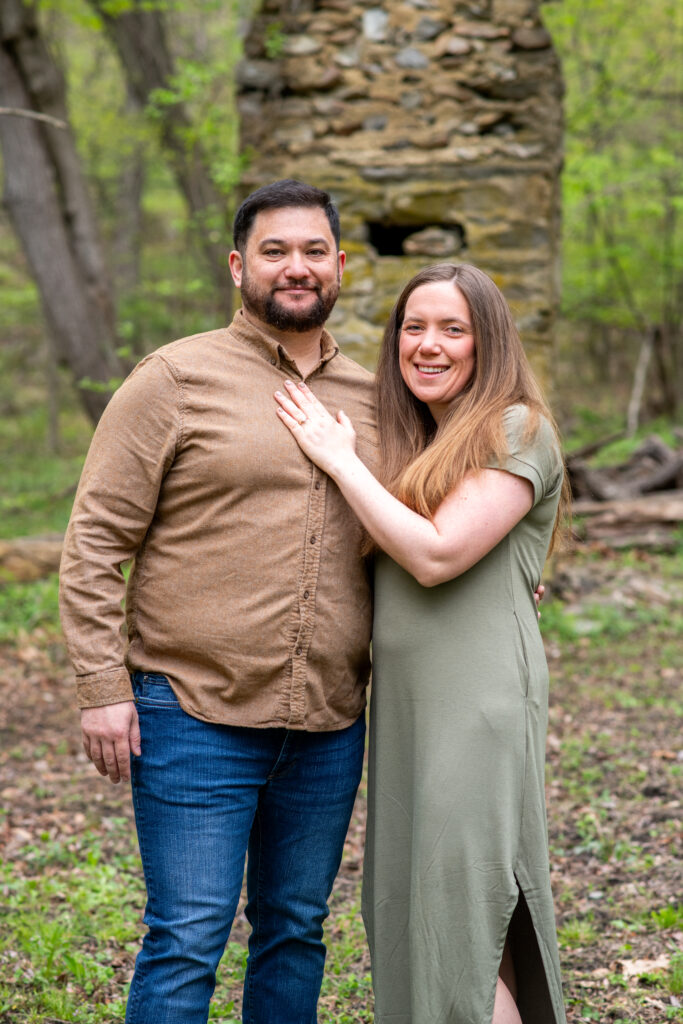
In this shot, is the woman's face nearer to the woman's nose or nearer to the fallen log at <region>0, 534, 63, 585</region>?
the woman's nose

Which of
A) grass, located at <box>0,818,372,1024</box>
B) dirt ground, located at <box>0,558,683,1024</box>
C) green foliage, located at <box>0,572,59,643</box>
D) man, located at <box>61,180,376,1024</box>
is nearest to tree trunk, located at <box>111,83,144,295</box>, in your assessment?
green foliage, located at <box>0,572,59,643</box>

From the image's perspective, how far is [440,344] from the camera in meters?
2.43

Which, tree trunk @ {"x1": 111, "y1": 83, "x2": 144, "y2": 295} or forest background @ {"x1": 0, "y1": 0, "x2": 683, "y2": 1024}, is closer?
forest background @ {"x1": 0, "y1": 0, "x2": 683, "y2": 1024}

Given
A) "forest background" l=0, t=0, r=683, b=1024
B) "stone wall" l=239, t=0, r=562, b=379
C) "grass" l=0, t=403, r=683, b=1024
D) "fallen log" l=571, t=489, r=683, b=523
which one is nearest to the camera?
"grass" l=0, t=403, r=683, b=1024

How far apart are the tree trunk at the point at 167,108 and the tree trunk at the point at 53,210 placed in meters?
1.03

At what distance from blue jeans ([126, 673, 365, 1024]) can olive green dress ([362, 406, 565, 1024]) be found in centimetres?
14

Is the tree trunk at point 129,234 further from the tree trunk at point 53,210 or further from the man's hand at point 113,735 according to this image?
the man's hand at point 113,735

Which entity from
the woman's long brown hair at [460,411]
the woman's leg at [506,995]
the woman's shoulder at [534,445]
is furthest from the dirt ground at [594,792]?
the woman's shoulder at [534,445]

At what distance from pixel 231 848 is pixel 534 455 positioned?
1.17m

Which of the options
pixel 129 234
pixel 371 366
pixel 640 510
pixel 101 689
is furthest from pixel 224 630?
pixel 129 234

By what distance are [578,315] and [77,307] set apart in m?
8.50

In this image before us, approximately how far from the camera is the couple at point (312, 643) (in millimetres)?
2209

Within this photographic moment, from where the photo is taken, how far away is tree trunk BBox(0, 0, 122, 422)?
28.2 feet

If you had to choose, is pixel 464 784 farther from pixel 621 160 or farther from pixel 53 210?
pixel 621 160
